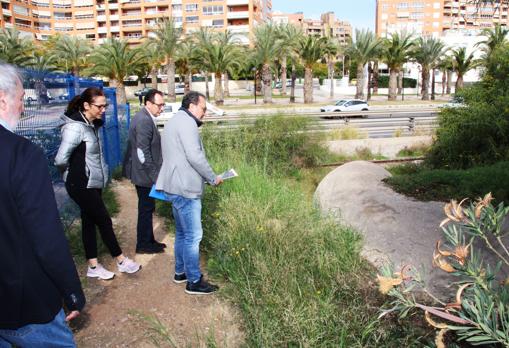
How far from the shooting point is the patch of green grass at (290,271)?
10.5 ft

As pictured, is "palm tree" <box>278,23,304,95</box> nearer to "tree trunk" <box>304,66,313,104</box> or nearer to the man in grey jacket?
"tree trunk" <box>304,66,313,104</box>

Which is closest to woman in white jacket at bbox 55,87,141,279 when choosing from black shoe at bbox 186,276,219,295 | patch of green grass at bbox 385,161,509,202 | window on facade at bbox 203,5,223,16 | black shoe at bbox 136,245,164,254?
black shoe at bbox 136,245,164,254

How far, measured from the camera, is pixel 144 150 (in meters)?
5.15

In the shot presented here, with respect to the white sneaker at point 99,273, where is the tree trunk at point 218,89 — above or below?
above

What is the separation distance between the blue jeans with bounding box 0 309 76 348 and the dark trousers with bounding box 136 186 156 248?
10.2 ft

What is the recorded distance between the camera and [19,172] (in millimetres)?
1928

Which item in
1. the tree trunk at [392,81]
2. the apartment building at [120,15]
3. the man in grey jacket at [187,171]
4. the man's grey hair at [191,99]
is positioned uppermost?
the apartment building at [120,15]

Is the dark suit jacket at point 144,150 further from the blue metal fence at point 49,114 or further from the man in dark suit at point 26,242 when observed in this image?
the man in dark suit at point 26,242

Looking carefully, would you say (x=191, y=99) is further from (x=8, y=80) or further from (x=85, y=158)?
(x=8, y=80)

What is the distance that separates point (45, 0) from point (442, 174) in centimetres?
9978

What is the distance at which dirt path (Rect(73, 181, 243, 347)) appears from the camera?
3.52 metres

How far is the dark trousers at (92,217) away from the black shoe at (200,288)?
94 cm

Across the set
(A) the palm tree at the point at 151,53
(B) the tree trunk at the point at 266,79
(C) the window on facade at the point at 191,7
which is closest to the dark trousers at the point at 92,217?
(A) the palm tree at the point at 151,53

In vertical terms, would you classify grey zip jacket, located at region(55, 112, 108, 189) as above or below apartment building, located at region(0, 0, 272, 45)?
below
